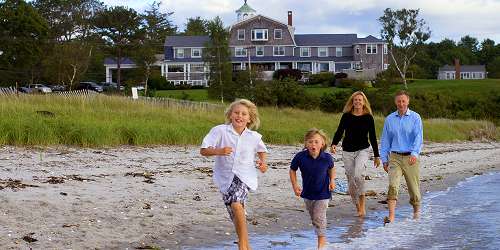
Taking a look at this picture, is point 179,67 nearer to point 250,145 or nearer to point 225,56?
point 225,56

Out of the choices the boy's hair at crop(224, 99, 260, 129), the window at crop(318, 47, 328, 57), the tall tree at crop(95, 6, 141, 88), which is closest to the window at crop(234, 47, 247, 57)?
the window at crop(318, 47, 328, 57)

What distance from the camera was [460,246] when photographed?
31.6 ft

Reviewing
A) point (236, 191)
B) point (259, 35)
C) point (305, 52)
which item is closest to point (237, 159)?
point (236, 191)

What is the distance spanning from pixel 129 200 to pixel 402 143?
4.33 m

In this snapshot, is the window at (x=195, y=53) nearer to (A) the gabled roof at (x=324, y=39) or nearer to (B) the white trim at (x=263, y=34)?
(B) the white trim at (x=263, y=34)

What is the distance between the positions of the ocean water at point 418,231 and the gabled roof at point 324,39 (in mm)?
71915

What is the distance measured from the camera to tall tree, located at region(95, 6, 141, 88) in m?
66.3

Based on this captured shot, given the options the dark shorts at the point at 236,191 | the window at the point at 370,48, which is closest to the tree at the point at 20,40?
the window at the point at 370,48

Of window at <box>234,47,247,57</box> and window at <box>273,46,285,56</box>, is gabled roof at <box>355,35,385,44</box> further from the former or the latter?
window at <box>234,47,247,57</box>

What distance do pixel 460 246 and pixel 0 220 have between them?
6024 millimetres

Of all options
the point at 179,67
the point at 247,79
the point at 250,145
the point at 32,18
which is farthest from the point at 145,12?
the point at 250,145

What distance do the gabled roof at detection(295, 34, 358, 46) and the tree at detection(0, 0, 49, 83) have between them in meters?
32.5

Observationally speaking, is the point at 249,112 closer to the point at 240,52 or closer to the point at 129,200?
the point at 129,200

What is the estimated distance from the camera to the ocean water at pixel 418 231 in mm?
9438
